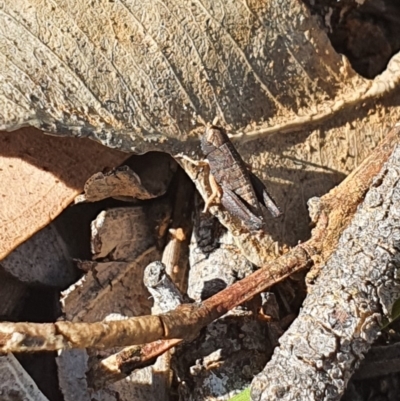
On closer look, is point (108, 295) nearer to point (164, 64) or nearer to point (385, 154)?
point (164, 64)

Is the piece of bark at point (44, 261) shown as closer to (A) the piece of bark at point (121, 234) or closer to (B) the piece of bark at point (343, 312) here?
(A) the piece of bark at point (121, 234)

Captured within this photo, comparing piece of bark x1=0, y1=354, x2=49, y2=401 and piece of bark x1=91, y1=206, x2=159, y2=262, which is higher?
piece of bark x1=91, y1=206, x2=159, y2=262

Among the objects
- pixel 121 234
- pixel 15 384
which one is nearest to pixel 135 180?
pixel 121 234

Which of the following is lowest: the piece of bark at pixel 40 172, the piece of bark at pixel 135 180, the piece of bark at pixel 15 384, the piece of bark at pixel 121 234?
the piece of bark at pixel 15 384

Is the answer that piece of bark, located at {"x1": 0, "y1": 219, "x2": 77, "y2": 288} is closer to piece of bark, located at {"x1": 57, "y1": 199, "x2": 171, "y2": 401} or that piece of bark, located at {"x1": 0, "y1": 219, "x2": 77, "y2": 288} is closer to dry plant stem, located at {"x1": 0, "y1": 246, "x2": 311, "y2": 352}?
piece of bark, located at {"x1": 57, "y1": 199, "x2": 171, "y2": 401}

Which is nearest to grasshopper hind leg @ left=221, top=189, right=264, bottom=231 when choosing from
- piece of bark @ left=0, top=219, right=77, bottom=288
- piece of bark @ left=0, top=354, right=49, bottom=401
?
piece of bark @ left=0, top=219, right=77, bottom=288

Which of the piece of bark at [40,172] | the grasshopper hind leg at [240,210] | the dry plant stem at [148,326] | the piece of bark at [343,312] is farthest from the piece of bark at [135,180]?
the piece of bark at [343,312]

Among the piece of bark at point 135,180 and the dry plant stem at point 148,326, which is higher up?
the piece of bark at point 135,180
